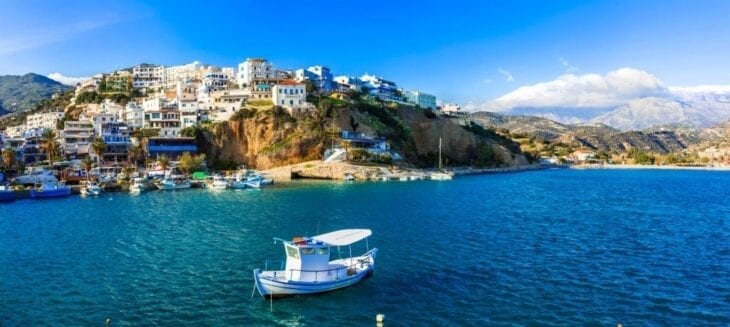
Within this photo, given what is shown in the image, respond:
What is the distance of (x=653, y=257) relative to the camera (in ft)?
107

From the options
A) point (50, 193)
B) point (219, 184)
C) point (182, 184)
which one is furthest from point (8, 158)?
point (219, 184)

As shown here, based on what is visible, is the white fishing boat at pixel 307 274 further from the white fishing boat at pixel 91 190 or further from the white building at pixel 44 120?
the white building at pixel 44 120

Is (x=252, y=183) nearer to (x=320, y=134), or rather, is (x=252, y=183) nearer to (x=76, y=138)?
(x=320, y=134)

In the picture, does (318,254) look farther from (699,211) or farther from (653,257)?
(699,211)

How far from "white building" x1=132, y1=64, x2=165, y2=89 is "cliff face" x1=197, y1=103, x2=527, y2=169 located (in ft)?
163

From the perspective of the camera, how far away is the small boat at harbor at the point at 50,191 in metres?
67.2

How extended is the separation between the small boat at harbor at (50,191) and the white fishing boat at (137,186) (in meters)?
8.24

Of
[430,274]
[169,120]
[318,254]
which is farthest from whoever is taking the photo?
[169,120]

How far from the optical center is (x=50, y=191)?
224ft

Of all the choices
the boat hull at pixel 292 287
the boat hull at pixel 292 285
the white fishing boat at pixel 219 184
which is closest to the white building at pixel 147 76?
the white fishing boat at pixel 219 184

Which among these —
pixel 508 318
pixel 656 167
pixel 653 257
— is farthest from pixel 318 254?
pixel 656 167

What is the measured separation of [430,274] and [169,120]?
89096mm

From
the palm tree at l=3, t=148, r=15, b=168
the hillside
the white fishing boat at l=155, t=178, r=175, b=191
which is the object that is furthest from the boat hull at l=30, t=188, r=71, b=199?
the hillside

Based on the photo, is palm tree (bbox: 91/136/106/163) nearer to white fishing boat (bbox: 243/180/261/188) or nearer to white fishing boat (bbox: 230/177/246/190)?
white fishing boat (bbox: 230/177/246/190)
